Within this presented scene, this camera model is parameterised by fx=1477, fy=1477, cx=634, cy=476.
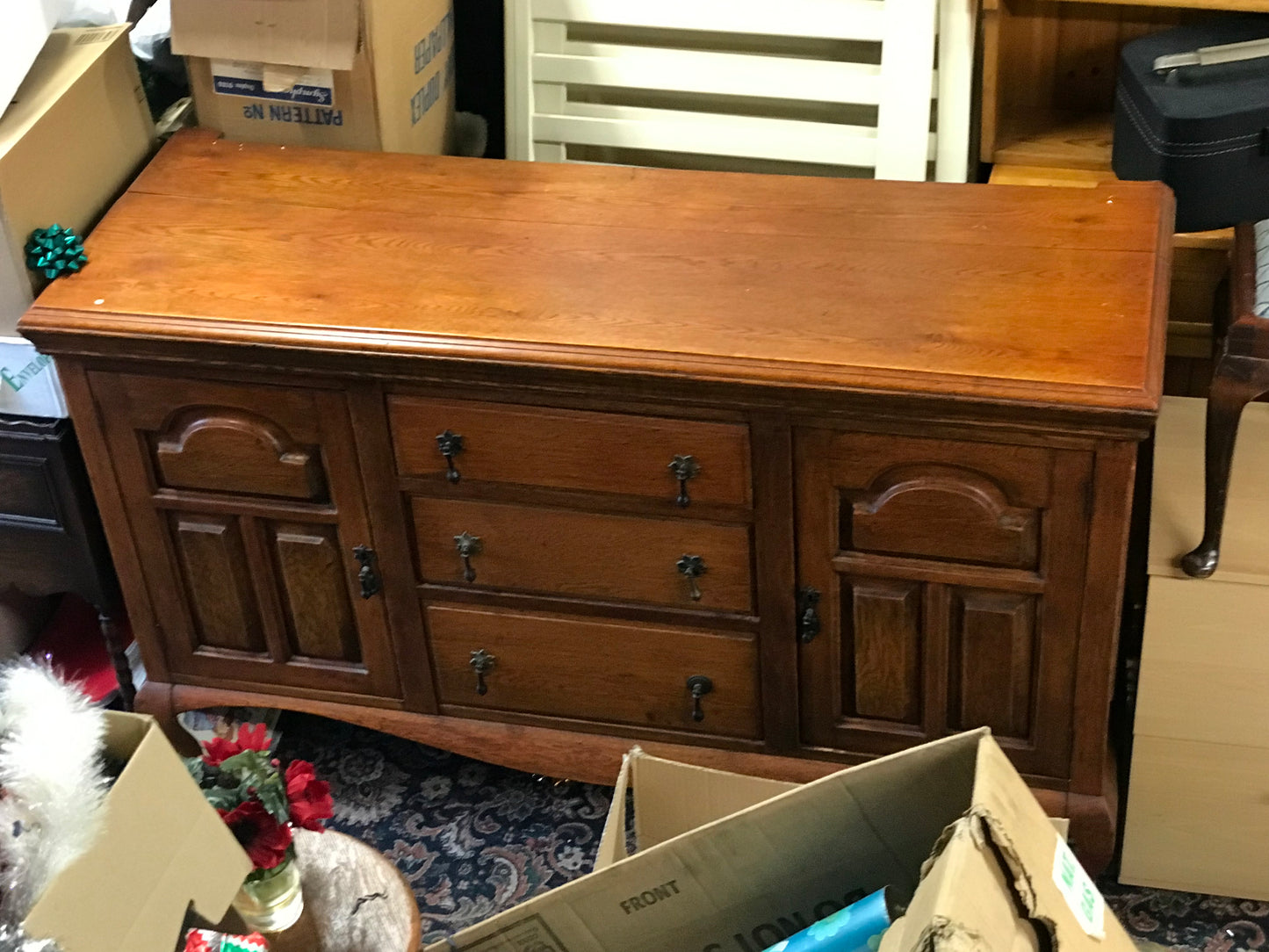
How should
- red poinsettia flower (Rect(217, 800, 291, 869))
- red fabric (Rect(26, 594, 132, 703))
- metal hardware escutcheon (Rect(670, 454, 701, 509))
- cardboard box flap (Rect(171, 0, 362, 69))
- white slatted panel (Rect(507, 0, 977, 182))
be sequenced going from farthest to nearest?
red fabric (Rect(26, 594, 132, 703)) → white slatted panel (Rect(507, 0, 977, 182)) → cardboard box flap (Rect(171, 0, 362, 69)) → metal hardware escutcheon (Rect(670, 454, 701, 509)) → red poinsettia flower (Rect(217, 800, 291, 869))

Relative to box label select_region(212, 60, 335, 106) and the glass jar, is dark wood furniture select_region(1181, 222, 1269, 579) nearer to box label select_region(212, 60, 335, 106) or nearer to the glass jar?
the glass jar

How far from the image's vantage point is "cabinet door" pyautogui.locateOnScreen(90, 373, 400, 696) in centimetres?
172

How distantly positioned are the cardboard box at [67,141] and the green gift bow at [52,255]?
12 mm

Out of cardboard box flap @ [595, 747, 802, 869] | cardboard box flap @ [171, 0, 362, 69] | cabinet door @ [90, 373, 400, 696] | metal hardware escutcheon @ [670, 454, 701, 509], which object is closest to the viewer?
cardboard box flap @ [595, 747, 802, 869]

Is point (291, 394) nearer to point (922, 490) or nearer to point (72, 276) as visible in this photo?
point (72, 276)

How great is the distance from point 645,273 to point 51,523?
852 millimetres

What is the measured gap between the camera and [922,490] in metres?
1.57

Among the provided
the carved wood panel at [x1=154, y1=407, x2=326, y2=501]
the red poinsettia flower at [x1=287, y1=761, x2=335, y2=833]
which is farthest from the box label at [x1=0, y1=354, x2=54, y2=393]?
the red poinsettia flower at [x1=287, y1=761, x2=335, y2=833]

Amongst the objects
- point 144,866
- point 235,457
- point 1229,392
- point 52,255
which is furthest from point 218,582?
point 1229,392

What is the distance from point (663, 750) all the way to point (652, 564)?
282 millimetres

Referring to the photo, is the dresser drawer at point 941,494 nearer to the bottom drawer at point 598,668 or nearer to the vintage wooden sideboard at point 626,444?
the vintage wooden sideboard at point 626,444

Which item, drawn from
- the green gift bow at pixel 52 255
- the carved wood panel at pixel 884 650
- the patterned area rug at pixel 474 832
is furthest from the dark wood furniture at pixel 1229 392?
the green gift bow at pixel 52 255

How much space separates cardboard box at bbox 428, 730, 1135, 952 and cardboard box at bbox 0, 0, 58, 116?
115 centimetres

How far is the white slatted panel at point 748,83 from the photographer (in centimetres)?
196
